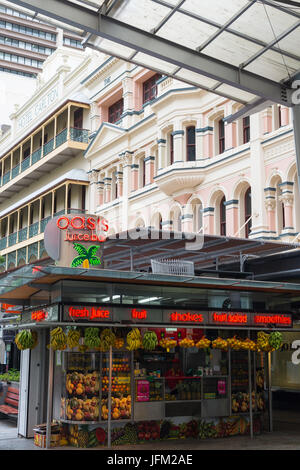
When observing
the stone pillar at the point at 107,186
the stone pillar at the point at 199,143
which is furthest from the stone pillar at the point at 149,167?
the stone pillar at the point at 107,186

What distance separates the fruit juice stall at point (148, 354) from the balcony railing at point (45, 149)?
20617 mm

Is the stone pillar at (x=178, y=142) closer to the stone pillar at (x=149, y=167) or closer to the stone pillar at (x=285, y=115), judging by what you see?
the stone pillar at (x=149, y=167)

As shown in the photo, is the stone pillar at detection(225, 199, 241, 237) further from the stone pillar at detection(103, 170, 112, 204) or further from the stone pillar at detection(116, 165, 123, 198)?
the stone pillar at detection(103, 170, 112, 204)

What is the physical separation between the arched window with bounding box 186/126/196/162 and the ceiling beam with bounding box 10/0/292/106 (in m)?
11.5

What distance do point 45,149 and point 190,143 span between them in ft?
48.0

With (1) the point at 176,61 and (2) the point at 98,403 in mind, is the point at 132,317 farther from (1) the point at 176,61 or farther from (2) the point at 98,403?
(1) the point at 176,61

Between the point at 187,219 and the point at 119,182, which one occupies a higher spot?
the point at 119,182

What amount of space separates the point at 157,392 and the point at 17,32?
99.6m

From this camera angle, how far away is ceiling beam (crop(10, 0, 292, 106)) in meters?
13.4

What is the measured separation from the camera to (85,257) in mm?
17469

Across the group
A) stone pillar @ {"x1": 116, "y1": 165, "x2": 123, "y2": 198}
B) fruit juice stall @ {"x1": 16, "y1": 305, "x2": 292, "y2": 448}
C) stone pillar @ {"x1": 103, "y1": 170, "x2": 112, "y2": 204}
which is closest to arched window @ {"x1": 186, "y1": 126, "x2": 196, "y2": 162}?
stone pillar @ {"x1": 116, "y1": 165, "x2": 123, "y2": 198}

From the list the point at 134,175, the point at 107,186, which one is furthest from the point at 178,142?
the point at 107,186

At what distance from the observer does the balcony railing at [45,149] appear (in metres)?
35.7

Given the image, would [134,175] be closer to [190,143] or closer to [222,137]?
[190,143]
